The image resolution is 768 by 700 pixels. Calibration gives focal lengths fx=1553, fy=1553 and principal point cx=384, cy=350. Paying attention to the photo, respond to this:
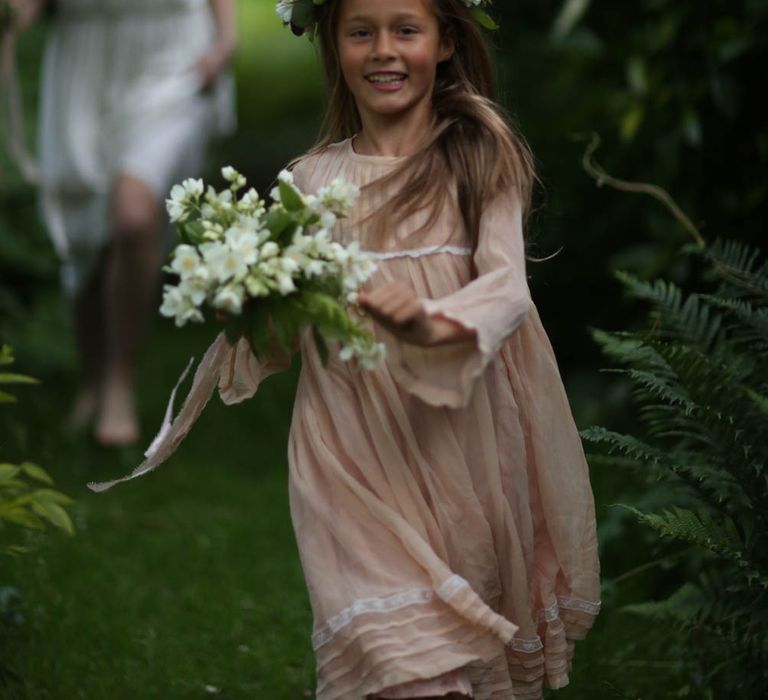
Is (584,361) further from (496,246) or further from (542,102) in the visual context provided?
(496,246)

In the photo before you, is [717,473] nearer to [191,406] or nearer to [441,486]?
[441,486]

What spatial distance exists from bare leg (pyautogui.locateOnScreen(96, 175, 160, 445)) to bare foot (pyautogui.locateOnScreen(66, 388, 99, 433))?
170 mm

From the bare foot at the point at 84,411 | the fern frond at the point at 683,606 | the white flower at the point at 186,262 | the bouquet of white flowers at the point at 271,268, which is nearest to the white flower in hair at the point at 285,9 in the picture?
the bouquet of white flowers at the point at 271,268

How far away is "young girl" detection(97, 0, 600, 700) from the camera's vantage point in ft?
10.3

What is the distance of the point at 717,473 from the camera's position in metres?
3.75

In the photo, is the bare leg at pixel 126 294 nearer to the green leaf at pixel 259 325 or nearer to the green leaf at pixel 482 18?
the green leaf at pixel 482 18

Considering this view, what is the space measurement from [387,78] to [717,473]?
1243 millimetres

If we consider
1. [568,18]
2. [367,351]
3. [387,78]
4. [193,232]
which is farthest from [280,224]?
[568,18]

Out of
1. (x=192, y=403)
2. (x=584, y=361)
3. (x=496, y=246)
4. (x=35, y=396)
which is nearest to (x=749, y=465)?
(x=496, y=246)

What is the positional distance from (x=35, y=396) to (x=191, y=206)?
14.8 feet

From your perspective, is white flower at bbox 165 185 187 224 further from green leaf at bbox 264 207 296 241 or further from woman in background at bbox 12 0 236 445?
woman in background at bbox 12 0 236 445

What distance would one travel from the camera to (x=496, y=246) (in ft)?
10.7

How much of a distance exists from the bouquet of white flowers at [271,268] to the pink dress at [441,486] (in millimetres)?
183

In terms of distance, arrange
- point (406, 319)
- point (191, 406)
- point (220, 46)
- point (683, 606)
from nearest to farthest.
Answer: point (406, 319) < point (191, 406) < point (683, 606) < point (220, 46)
